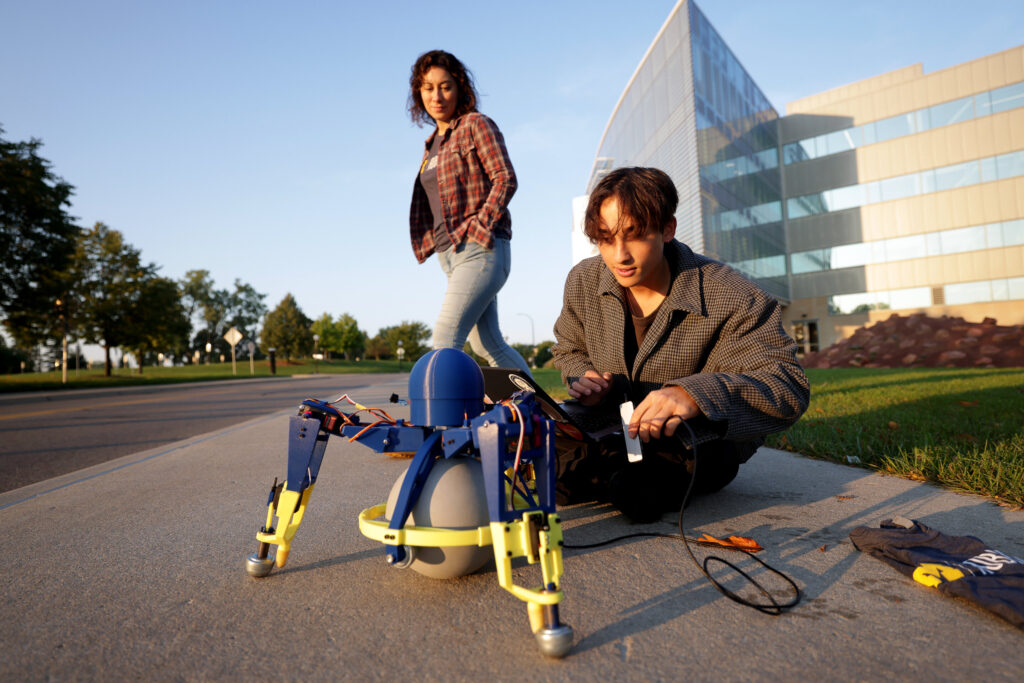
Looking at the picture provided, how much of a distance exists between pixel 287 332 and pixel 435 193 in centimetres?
7943

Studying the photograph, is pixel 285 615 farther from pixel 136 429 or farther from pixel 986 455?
pixel 136 429

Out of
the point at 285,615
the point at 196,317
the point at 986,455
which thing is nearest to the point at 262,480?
the point at 285,615

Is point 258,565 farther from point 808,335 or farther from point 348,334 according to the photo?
point 348,334

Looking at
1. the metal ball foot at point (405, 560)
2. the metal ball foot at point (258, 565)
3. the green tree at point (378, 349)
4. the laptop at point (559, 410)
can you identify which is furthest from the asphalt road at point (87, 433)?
the green tree at point (378, 349)

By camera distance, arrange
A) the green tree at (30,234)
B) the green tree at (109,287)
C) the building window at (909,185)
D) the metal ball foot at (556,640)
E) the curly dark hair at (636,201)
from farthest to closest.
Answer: the green tree at (109,287), the building window at (909,185), the green tree at (30,234), the curly dark hair at (636,201), the metal ball foot at (556,640)

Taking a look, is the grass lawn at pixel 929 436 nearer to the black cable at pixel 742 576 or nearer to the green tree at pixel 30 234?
the black cable at pixel 742 576

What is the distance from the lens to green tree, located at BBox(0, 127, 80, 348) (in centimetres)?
2350

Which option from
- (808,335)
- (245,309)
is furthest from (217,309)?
(808,335)

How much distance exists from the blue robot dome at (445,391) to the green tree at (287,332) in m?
80.5

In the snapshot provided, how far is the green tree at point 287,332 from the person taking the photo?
76.8m

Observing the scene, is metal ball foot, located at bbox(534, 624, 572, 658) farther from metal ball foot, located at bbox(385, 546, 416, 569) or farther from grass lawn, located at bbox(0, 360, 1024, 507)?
grass lawn, located at bbox(0, 360, 1024, 507)

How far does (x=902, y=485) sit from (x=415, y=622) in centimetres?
252

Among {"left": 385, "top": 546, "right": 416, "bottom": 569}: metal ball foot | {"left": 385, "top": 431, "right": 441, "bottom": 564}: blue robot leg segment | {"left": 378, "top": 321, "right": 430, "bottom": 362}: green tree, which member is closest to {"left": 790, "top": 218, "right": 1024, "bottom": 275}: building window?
{"left": 385, "top": 431, "right": 441, "bottom": 564}: blue robot leg segment

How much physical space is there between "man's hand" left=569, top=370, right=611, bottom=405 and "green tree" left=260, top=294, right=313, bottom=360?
80026 millimetres
